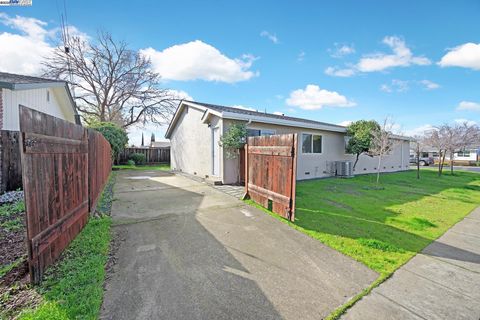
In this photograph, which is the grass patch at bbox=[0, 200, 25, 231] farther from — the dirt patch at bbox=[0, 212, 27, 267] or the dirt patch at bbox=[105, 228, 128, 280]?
the dirt patch at bbox=[105, 228, 128, 280]

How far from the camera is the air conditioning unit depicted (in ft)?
38.4

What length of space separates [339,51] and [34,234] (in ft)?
40.7

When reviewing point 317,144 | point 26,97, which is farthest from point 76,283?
point 317,144

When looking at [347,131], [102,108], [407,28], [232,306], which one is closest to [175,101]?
[102,108]

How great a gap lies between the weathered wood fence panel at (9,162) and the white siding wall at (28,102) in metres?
0.56

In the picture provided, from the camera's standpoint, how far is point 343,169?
1180 centimetres

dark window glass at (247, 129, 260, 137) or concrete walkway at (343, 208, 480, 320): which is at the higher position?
dark window glass at (247, 129, 260, 137)

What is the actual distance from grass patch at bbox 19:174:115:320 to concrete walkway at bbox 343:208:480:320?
8.13 feet

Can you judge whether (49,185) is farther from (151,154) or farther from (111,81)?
(111,81)

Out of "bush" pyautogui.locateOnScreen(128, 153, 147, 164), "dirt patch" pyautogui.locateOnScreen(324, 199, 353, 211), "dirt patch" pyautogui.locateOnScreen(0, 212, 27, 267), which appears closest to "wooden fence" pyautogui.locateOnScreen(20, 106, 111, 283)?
"dirt patch" pyautogui.locateOnScreen(0, 212, 27, 267)

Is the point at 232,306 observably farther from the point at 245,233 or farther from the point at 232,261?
the point at 245,233

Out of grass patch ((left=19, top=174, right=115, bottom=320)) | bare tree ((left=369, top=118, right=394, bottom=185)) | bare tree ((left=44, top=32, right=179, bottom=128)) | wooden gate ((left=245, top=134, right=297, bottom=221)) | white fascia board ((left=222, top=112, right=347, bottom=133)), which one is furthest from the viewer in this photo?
bare tree ((left=44, top=32, right=179, bottom=128))

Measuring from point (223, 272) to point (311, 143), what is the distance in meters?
9.56

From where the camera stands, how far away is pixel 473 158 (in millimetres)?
34781
